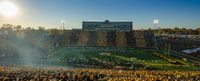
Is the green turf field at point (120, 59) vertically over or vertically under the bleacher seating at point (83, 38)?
under

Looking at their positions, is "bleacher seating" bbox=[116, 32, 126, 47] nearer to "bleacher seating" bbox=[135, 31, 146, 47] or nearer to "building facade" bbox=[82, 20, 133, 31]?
"building facade" bbox=[82, 20, 133, 31]

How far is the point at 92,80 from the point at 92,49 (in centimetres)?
6768

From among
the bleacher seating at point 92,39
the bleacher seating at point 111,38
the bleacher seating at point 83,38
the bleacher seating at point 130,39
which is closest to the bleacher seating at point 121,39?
the bleacher seating at point 130,39

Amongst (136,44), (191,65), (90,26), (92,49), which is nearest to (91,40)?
(90,26)

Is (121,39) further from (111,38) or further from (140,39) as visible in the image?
(140,39)

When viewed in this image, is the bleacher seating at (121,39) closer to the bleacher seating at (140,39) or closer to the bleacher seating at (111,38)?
the bleacher seating at (111,38)

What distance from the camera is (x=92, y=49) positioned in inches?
3991

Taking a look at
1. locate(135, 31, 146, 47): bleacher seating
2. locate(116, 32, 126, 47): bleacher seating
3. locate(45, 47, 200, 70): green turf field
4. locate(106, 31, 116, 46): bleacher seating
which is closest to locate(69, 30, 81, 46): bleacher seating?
locate(106, 31, 116, 46): bleacher seating

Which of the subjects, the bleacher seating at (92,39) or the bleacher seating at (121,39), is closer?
the bleacher seating at (92,39)

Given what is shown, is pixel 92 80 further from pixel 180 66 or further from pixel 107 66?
pixel 180 66

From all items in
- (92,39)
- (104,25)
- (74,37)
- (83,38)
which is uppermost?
(104,25)

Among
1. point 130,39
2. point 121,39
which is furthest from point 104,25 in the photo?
point 130,39

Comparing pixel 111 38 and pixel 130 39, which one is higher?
pixel 111 38

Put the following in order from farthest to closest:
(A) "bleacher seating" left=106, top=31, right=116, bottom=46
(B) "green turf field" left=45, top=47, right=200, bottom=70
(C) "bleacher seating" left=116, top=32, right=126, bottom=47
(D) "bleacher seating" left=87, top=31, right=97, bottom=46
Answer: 1. (A) "bleacher seating" left=106, top=31, right=116, bottom=46
2. (C) "bleacher seating" left=116, top=32, right=126, bottom=47
3. (D) "bleacher seating" left=87, top=31, right=97, bottom=46
4. (B) "green turf field" left=45, top=47, right=200, bottom=70
